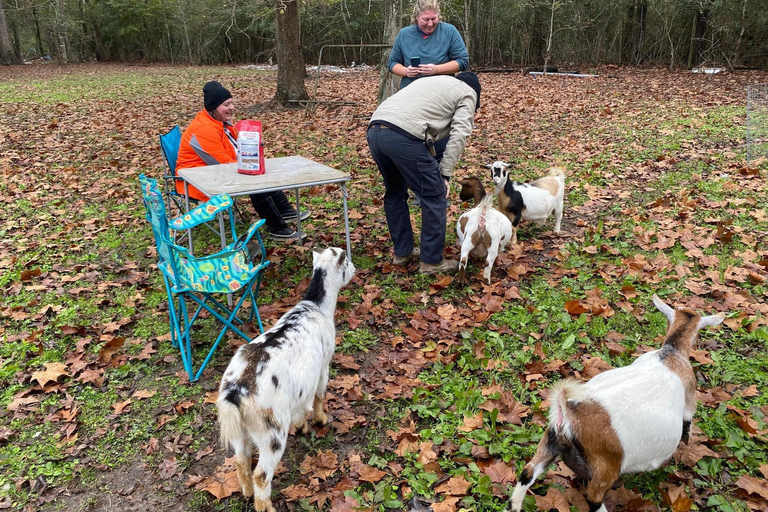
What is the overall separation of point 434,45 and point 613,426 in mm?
4510

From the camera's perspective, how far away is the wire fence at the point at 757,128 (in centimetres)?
760

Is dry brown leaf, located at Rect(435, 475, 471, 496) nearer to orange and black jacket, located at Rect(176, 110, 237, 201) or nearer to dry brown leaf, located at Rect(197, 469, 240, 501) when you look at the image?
dry brown leaf, located at Rect(197, 469, 240, 501)

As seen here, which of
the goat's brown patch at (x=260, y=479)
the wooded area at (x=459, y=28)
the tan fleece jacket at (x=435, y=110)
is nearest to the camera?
the goat's brown patch at (x=260, y=479)

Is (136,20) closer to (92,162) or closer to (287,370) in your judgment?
(92,162)

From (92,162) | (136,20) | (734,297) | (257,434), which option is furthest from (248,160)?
(136,20)

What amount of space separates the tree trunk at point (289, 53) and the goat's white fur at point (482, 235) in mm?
9282

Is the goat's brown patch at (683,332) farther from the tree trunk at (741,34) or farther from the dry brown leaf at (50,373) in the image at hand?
the tree trunk at (741,34)

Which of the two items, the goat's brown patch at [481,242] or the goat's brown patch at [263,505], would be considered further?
the goat's brown patch at [481,242]

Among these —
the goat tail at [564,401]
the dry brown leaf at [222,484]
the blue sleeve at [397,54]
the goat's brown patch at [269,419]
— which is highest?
the blue sleeve at [397,54]

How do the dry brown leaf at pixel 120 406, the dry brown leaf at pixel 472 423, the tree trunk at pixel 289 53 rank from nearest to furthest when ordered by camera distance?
1. the dry brown leaf at pixel 472 423
2. the dry brown leaf at pixel 120 406
3. the tree trunk at pixel 289 53

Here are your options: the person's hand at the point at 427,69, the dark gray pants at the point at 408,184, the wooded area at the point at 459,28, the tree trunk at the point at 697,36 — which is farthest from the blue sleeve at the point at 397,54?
the tree trunk at the point at 697,36

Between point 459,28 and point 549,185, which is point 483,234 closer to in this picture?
point 549,185

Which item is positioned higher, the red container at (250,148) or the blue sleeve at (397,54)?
the blue sleeve at (397,54)

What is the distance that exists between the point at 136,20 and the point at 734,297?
42026mm
